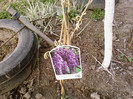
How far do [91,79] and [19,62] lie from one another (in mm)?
856

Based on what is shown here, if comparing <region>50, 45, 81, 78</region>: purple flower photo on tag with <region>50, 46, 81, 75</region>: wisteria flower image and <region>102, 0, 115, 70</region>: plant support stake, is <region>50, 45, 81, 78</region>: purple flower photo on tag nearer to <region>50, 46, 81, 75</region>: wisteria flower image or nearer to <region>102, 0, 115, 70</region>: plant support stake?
<region>50, 46, 81, 75</region>: wisteria flower image

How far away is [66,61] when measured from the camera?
1030mm

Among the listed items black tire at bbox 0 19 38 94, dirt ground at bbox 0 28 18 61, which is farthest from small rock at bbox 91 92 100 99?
dirt ground at bbox 0 28 18 61

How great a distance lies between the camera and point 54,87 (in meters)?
1.72

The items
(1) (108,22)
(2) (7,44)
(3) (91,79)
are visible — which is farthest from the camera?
(2) (7,44)

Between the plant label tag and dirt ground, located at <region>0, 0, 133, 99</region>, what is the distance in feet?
2.16

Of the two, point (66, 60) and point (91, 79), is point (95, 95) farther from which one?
point (66, 60)

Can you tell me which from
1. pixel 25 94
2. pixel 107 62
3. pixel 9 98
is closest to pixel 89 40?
pixel 107 62

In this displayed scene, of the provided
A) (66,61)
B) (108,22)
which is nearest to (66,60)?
(66,61)

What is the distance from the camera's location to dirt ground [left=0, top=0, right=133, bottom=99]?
160 centimetres

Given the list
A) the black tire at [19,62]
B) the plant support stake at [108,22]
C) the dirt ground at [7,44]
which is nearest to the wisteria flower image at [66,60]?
the plant support stake at [108,22]

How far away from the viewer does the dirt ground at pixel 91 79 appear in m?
1.60

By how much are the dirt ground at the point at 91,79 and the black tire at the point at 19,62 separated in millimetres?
191

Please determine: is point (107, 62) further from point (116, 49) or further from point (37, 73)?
point (37, 73)
